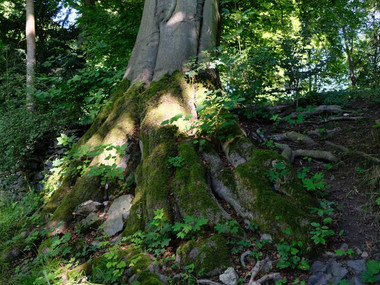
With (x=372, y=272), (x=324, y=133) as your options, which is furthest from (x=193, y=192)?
(x=324, y=133)

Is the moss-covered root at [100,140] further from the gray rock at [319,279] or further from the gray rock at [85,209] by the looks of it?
the gray rock at [319,279]

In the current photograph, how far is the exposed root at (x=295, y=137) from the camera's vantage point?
4.62 meters

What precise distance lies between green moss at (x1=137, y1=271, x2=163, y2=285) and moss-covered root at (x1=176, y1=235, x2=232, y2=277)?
0.30 metres

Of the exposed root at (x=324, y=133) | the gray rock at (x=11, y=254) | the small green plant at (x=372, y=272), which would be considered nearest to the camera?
the small green plant at (x=372, y=272)

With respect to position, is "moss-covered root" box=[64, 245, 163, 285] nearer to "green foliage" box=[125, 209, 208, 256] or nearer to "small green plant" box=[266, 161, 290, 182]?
"green foliage" box=[125, 209, 208, 256]

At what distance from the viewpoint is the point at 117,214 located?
3.90m

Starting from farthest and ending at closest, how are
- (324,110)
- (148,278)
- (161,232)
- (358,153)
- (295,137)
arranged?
(324,110)
(295,137)
(358,153)
(161,232)
(148,278)

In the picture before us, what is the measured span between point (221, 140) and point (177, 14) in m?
3.09

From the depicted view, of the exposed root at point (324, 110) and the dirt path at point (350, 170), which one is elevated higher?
the exposed root at point (324, 110)

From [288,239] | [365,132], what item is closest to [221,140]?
[288,239]

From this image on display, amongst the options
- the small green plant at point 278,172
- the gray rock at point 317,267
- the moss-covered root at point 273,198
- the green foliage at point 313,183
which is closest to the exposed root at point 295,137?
the green foliage at point 313,183

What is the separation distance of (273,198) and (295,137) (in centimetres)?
212

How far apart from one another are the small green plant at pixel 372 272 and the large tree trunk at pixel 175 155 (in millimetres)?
491

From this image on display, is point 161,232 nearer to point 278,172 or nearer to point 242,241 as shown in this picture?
point 242,241
